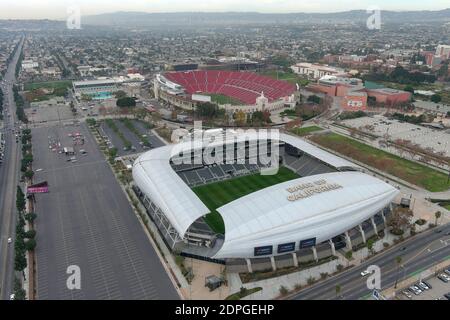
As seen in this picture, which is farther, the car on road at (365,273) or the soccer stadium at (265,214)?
the soccer stadium at (265,214)

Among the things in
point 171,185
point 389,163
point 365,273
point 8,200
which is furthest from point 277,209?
point 8,200

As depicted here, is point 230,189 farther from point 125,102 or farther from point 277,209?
point 125,102

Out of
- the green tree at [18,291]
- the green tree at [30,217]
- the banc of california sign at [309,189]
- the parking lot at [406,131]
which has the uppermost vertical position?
the parking lot at [406,131]

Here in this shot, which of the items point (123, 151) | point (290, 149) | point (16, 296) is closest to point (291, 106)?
point (290, 149)

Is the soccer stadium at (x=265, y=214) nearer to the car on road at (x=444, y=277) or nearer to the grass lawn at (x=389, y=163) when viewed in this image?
the car on road at (x=444, y=277)

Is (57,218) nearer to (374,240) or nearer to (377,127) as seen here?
(374,240)

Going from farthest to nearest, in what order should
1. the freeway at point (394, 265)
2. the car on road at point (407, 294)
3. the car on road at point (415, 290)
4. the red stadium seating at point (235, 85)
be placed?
the red stadium seating at point (235, 85) < the freeway at point (394, 265) < the car on road at point (415, 290) < the car on road at point (407, 294)

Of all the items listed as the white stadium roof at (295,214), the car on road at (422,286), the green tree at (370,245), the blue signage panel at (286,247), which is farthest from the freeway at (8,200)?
the car on road at (422,286)
